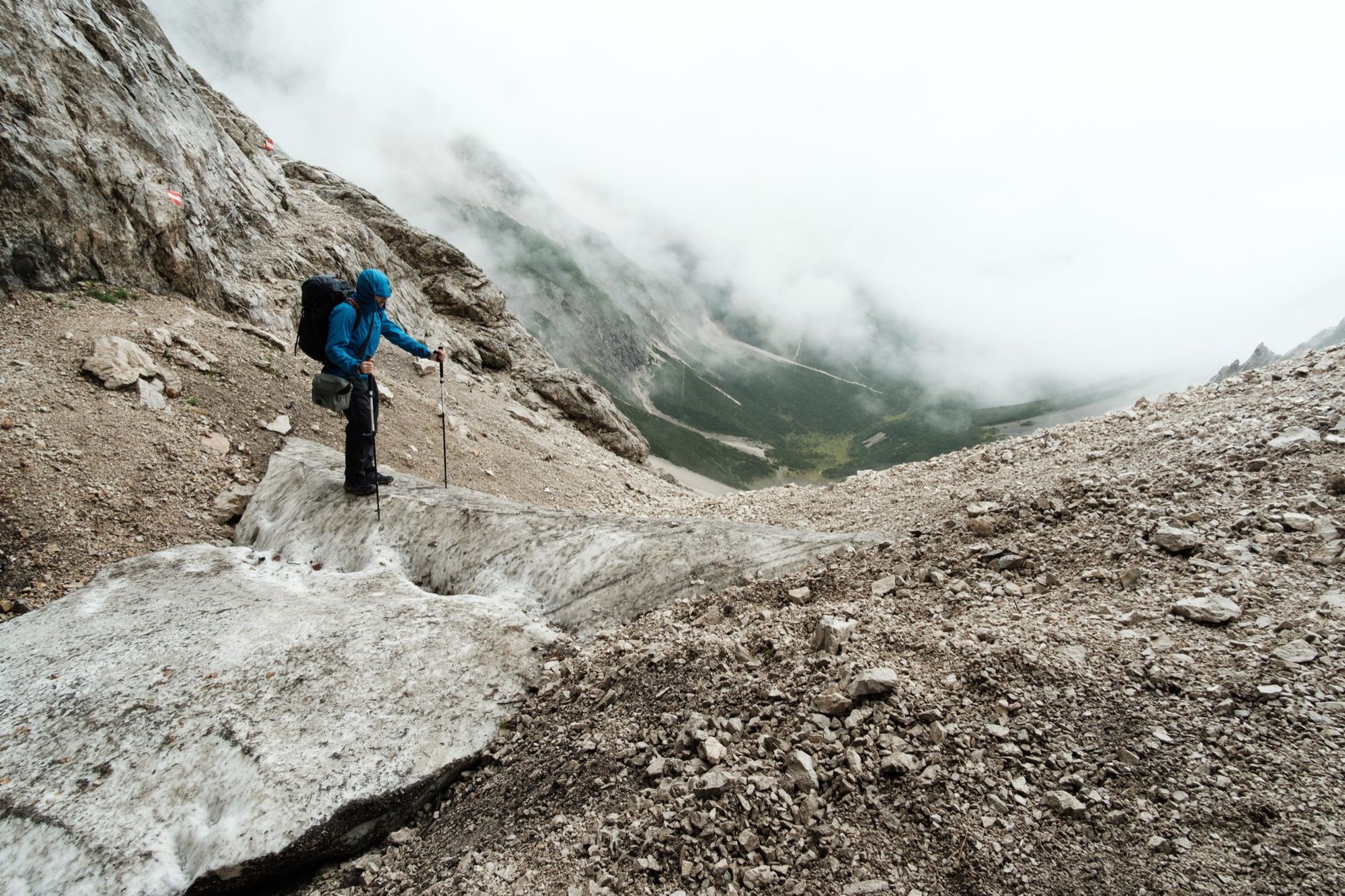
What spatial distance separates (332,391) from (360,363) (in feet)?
2.26

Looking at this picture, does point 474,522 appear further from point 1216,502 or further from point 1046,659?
point 1216,502

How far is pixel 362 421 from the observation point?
991cm

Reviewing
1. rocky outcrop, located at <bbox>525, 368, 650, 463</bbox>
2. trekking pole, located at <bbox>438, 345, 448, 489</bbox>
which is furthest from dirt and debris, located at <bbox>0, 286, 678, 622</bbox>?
rocky outcrop, located at <bbox>525, 368, 650, 463</bbox>

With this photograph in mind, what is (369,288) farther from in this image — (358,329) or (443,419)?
(443,419)

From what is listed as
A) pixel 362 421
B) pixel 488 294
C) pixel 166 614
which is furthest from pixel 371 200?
pixel 166 614

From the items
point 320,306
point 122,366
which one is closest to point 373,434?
point 320,306

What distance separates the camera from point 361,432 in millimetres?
9961

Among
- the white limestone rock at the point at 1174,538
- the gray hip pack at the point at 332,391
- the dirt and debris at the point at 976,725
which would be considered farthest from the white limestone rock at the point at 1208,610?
the gray hip pack at the point at 332,391

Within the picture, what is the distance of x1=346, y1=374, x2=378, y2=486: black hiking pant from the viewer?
9859 mm

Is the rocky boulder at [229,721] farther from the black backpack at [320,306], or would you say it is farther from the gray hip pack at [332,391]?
the black backpack at [320,306]

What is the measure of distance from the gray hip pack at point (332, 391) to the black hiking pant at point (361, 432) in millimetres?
94

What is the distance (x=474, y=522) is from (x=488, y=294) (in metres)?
42.7

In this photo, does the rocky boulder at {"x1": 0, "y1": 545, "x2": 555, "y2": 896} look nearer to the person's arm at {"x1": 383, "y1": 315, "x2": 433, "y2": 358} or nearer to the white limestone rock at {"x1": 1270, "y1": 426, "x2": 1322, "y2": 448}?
the person's arm at {"x1": 383, "y1": 315, "x2": 433, "y2": 358}

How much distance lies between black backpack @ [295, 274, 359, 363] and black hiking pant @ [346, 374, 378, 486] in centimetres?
79
